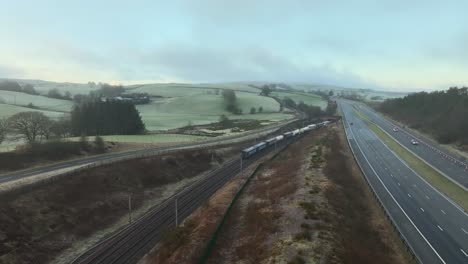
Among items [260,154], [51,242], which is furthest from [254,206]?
[260,154]

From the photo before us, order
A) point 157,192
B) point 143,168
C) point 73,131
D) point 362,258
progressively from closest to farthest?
point 362,258
point 157,192
point 143,168
point 73,131

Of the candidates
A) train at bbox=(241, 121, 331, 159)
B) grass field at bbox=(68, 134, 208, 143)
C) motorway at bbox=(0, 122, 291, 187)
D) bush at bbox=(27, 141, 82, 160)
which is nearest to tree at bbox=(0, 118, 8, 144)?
grass field at bbox=(68, 134, 208, 143)

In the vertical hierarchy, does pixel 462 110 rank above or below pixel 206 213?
above

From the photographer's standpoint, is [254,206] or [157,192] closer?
[254,206]

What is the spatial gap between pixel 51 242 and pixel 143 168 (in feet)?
118

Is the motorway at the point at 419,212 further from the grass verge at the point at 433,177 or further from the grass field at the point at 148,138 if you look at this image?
the grass field at the point at 148,138

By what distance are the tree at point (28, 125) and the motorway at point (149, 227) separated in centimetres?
5473

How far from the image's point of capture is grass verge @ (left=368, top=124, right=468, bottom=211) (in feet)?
218

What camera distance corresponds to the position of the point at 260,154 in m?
119

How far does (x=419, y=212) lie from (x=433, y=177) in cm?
2622

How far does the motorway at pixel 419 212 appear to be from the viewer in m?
45.6

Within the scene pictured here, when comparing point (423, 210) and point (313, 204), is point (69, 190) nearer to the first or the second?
point (313, 204)

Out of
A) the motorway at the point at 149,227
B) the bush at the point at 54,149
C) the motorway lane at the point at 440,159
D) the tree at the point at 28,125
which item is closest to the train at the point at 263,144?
the motorway at the point at 149,227

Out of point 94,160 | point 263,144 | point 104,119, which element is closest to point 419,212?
point 263,144
